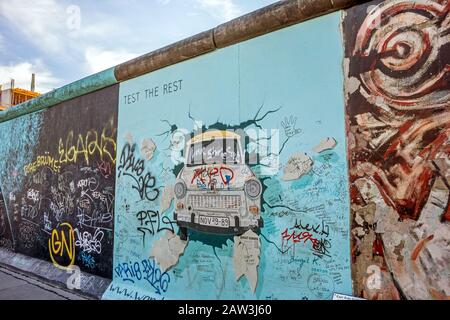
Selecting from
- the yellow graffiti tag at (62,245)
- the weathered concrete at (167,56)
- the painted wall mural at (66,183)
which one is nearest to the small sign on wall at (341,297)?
the weathered concrete at (167,56)

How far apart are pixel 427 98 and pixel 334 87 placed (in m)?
A: 0.77

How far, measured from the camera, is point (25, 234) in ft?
22.7

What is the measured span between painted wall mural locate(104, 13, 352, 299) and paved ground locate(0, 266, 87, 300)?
1.01 m

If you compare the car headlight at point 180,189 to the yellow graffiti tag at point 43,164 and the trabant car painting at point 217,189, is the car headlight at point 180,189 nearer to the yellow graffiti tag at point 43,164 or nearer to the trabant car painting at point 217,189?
the trabant car painting at point 217,189

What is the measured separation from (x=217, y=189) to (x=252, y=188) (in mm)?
468

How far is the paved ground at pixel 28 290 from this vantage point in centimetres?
484

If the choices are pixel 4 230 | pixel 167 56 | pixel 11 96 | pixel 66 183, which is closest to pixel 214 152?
pixel 167 56

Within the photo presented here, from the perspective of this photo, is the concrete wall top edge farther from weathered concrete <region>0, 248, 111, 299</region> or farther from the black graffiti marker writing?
weathered concrete <region>0, 248, 111, 299</region>

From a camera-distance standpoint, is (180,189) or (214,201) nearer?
(214,201)

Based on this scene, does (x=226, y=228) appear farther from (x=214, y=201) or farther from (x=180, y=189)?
(x=180, y=189)

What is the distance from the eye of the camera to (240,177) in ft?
11.7

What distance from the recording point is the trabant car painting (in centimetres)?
350

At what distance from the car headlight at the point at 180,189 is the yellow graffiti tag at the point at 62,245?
2.71 metres
